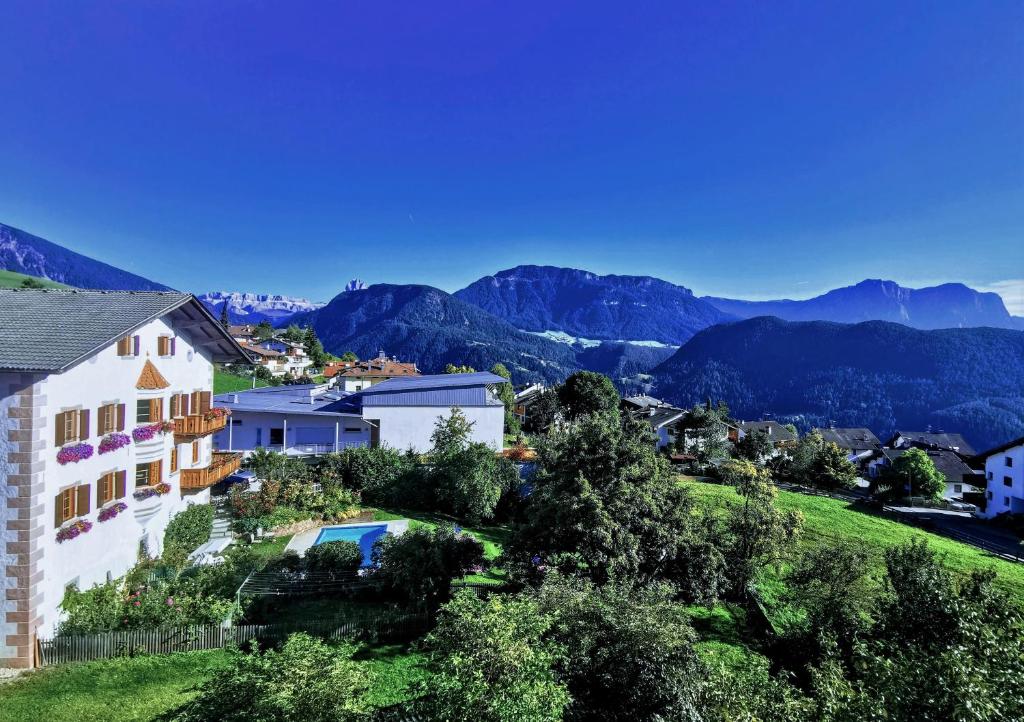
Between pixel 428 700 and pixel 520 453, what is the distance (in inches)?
1457

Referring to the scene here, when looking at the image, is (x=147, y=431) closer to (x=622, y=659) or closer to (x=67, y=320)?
(x=67, y=320)

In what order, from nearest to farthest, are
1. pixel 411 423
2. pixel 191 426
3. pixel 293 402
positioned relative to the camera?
pixel 191 426, pixel 411 423, pixel 293 402

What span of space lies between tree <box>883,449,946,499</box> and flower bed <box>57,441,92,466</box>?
6818cm

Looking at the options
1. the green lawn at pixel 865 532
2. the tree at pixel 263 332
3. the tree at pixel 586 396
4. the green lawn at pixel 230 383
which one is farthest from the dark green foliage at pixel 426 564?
the tree at pixel 263 332

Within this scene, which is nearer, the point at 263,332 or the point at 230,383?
the point at 230,383

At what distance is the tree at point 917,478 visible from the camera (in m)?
54.0

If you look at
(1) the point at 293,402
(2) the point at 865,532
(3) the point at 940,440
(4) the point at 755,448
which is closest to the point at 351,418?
(1) the point at 293,402

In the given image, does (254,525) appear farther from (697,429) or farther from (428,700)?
(697,429)

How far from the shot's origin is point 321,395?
48844 mm

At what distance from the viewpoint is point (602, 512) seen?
55.4 feet

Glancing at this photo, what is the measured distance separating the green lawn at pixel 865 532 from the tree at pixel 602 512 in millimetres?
5999

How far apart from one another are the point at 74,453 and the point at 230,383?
60.5m

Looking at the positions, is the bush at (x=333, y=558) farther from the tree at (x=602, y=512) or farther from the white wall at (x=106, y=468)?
the tree at (x=602, y=512)

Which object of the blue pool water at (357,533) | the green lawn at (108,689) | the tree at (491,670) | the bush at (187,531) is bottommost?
the blue pool water at (357,533)
